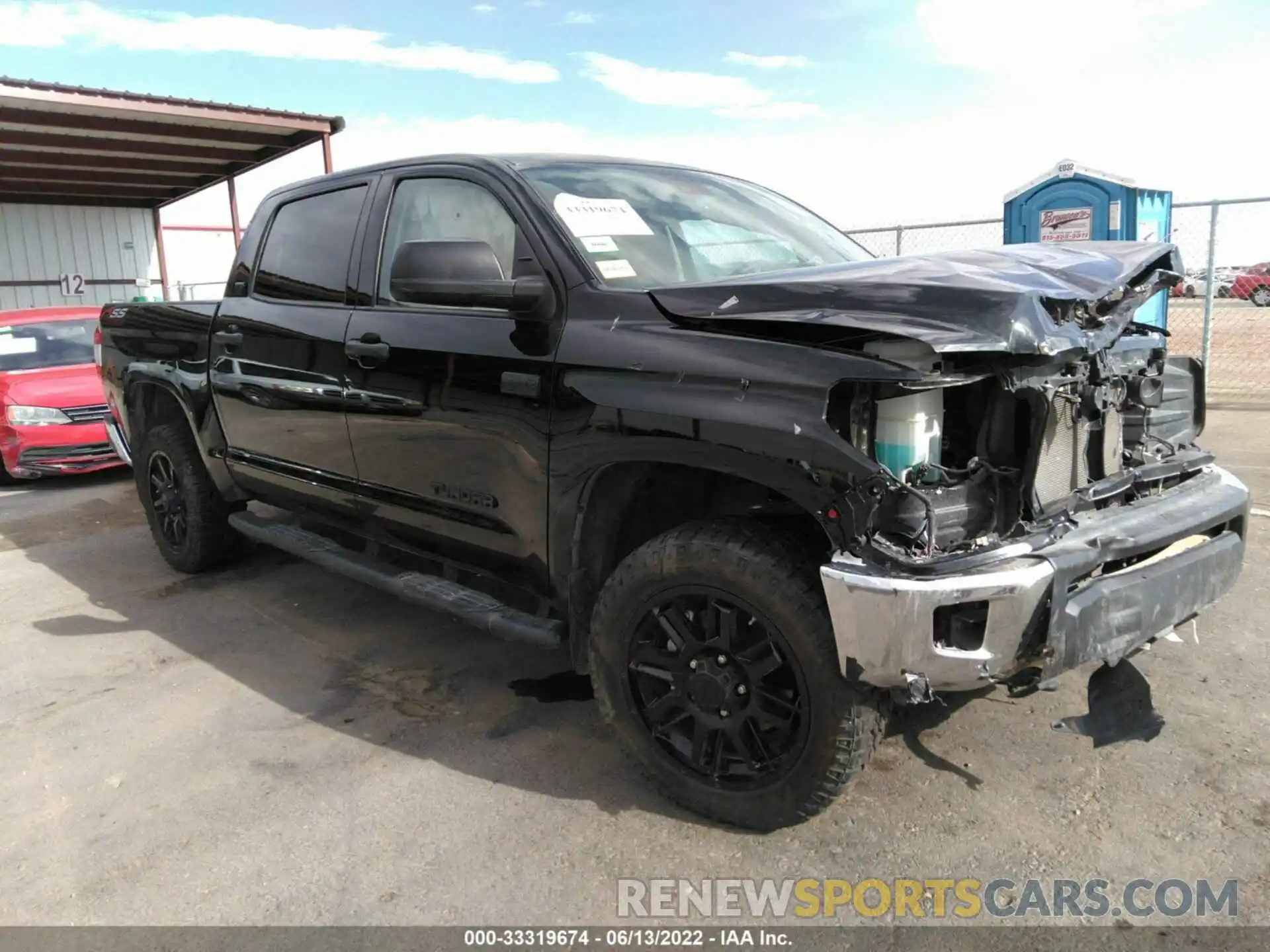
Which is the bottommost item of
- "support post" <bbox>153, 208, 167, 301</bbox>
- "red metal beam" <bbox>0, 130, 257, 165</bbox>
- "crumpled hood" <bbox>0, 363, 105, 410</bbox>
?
"crumpled hood" <bbox>0, 363, 105, 410</bbox>

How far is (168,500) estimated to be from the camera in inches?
205

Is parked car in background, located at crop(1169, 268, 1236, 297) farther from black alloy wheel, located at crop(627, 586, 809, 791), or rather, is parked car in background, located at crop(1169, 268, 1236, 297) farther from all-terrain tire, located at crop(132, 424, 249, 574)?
all-terrain tire, located at crop(132, 424, 249, 574)

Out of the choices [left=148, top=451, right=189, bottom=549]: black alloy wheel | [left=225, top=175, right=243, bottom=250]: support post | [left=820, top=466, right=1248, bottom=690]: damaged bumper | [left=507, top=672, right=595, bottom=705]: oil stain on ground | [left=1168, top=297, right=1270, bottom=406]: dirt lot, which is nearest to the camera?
[left=820, top=466, right=1248, bottom=690]: damaged bumper

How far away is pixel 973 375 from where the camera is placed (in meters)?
2.24

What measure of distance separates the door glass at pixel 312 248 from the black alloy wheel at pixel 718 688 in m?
2.00

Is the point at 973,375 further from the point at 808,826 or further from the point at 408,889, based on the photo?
the point at 408,889

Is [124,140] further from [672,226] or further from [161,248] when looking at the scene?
[672,226]

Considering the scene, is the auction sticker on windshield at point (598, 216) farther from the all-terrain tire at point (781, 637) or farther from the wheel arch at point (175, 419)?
the wheel arch at point (175, 419)

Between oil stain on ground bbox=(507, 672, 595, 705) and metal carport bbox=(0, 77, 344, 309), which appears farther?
metal carport bbox=(0, 77, 344, 309)

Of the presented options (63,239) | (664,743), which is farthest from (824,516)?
(63,239)

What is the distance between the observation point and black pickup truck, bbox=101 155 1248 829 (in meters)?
2.20

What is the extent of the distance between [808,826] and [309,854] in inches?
55.3

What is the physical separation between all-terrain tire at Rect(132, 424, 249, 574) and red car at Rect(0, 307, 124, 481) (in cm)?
332

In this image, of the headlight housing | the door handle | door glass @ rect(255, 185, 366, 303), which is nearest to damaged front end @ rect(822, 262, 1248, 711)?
the door handle
